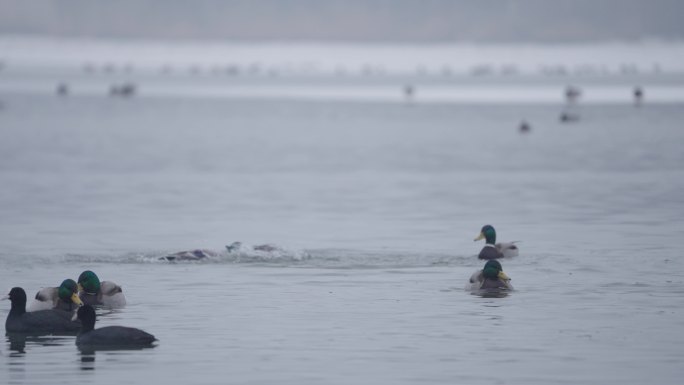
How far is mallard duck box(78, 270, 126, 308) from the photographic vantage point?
21984mm

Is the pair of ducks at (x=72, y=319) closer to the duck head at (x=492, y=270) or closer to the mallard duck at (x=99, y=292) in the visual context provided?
the mallard duck at (x=99, y=292)

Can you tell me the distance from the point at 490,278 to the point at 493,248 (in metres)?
3.88

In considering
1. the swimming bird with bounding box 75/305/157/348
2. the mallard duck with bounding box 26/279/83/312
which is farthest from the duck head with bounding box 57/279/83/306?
the swimming bird with bounding box 75/305/157/348

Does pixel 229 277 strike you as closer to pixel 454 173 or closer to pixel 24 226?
pixel 24 226

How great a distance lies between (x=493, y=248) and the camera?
89.1 feet

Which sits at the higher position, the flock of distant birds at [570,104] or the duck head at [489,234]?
the flock of distant birds at [570,104]

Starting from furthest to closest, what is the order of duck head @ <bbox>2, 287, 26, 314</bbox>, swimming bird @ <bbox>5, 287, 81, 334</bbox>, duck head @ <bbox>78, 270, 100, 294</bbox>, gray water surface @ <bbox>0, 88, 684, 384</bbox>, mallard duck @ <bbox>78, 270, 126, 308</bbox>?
duck head @ <bbox>78, 270, 100, 294</bbox> < mallard duck @ <bbox>78, 270, 126, 308</bbox> < duck head @ <bbox>2, 287, 26, 314</bbox> < swimming bird @ <bbox>5, 287, 81, 334</bbox> < gray water surface @ <bbox>0, 88, 684, 384</bbox>

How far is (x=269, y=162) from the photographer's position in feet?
185

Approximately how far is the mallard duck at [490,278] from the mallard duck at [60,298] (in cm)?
569

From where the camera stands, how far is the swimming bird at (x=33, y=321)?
2025cm

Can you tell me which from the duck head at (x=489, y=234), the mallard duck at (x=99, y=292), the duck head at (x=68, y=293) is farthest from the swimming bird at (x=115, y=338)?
the duck head at (x=489, y=234)

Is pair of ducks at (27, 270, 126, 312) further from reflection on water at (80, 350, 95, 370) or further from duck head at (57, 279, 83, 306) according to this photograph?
reflection on water at (80, 350, 95, 370)

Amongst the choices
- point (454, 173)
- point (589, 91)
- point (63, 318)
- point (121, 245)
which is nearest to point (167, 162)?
point (454, 173)

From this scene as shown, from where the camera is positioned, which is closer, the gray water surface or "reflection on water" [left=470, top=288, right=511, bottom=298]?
the gray water surface
